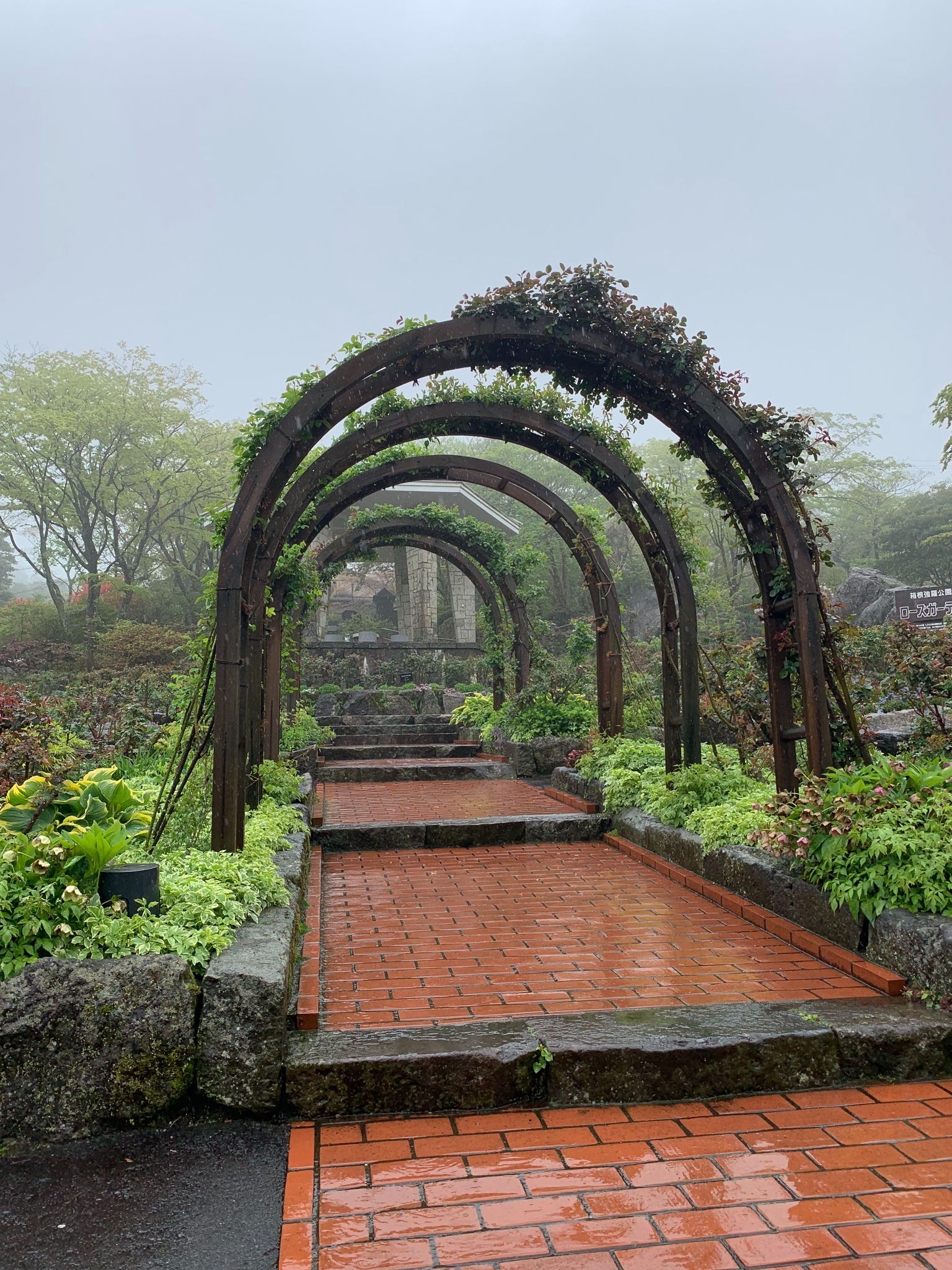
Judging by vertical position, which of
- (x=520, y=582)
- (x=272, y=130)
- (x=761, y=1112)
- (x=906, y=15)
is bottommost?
(x=761, y=1112)

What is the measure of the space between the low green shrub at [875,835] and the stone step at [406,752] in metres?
9.23

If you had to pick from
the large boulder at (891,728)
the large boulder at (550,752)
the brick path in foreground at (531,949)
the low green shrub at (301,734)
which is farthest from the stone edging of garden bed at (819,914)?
the low green shrub at (301,734)

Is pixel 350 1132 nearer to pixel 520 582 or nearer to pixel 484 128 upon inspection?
pixel 520 582

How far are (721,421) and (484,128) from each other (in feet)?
376

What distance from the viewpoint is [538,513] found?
9.45 m

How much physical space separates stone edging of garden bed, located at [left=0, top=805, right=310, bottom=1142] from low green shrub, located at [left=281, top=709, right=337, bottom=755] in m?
7.31

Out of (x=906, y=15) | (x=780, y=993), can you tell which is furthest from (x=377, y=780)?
(x=906, y=15)

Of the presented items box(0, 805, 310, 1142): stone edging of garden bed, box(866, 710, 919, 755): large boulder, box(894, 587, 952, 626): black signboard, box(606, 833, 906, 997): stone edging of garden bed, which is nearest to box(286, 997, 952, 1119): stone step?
→ box(0, 805, 310, 1142): stone edging of garden bed

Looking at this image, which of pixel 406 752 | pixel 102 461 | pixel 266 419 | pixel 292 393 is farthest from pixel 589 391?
pixel 102 461

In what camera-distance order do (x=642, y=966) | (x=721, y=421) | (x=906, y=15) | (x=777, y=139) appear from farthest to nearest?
1. (x=777, y=139)
2. (x=906, y=15)
3. (x=721, y=421)
4. (x=642, y=966)

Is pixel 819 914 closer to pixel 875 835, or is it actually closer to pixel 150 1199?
pixel 875 835

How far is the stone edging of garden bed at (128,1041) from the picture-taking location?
265cm

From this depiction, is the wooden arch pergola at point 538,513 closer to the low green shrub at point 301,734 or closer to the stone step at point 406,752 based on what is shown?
the low green shrub at point 301,734

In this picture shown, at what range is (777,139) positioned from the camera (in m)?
81.4
